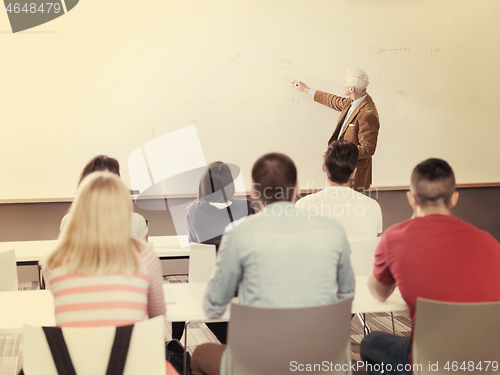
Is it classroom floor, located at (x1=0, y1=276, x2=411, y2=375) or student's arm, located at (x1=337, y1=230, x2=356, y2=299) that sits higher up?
student's arm, located at (x1=337, y1=230, x2=356, y2=299)

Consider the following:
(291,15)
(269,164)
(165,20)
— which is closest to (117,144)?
(165,20)

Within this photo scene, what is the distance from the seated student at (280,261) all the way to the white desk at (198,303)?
0.29ft

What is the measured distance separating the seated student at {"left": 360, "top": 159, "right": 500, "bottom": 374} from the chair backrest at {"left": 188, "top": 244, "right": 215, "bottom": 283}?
945 millimetres

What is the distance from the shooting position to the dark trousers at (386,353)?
174cm

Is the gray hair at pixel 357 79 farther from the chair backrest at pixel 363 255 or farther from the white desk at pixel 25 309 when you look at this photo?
the white desk at pixel 25 309

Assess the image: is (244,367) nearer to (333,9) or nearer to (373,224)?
(373,224)

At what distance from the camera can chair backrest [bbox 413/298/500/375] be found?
4.81 ft

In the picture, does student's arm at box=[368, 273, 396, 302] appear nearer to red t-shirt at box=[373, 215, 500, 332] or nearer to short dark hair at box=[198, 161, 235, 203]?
red t-shirt at box=[373, 215, 500, 332]

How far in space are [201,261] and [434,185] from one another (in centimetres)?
124

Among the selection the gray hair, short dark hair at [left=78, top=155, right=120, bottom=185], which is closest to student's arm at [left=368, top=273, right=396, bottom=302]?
short dark hair at [left=78, top=155, right=120, bottom=185]

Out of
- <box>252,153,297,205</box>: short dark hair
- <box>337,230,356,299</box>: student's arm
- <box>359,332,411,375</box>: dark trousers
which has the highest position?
<box>252,153,297,205</box>: short dark hair

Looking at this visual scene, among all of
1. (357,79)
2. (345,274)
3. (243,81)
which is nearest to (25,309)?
(345,274)

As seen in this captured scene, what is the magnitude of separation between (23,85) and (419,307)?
3541mm

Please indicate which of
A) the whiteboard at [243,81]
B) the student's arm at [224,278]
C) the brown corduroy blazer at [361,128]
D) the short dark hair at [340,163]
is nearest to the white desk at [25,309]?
the student's arm at [224,278]
